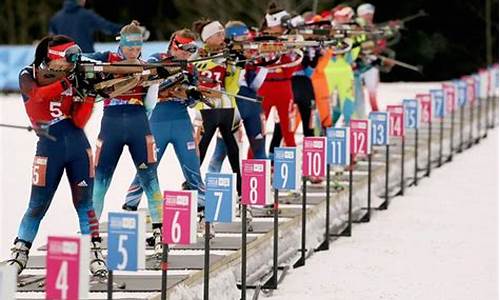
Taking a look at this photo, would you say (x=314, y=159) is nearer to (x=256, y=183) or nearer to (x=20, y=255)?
(x=256, y=183)

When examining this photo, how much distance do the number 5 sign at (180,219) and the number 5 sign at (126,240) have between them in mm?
817

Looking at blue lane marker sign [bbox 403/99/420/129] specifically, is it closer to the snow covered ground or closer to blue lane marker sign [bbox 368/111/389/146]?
the snow covered ground

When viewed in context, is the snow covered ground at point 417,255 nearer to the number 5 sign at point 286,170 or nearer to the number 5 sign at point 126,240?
the number 5 sign at point 286,170

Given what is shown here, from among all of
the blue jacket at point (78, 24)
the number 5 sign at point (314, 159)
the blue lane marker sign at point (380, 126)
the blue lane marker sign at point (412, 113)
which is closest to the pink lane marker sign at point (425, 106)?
the blue lane marker sign at point (412, 113)

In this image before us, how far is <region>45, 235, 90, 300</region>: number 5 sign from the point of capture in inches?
229

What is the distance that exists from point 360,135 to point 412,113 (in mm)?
3030

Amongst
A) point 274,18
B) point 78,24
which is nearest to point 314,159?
point 274,18

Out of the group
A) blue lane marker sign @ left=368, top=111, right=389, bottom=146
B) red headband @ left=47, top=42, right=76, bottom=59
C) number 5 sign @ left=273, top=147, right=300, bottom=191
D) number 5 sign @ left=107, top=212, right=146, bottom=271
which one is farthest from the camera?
blue lane marker sign @ left=368, top=111, right=389, bottom=146

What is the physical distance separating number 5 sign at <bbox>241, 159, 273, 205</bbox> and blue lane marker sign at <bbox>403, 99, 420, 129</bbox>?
6.29 m

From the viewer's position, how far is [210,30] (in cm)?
1050

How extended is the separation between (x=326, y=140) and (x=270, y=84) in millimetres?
1793

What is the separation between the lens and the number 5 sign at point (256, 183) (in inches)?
343

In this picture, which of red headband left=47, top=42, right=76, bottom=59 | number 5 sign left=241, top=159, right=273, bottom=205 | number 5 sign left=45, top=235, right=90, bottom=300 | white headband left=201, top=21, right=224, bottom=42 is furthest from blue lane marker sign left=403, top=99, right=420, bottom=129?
number 5 sign left=45, top=235, right=90, bottom=300

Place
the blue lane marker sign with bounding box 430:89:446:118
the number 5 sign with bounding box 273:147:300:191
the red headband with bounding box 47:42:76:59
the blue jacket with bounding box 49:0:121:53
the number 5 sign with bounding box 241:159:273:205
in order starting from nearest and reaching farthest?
the red headband with bounding box 47:42:76:59 < the number 5 sign with bounding box 241:159:273:205 < the number 5 sign with bounding box 273:147:300:191 < the blue lane marker sign with bounding box 430:89:446:118 < the blue jacket with bounding box 49:0:121:53
